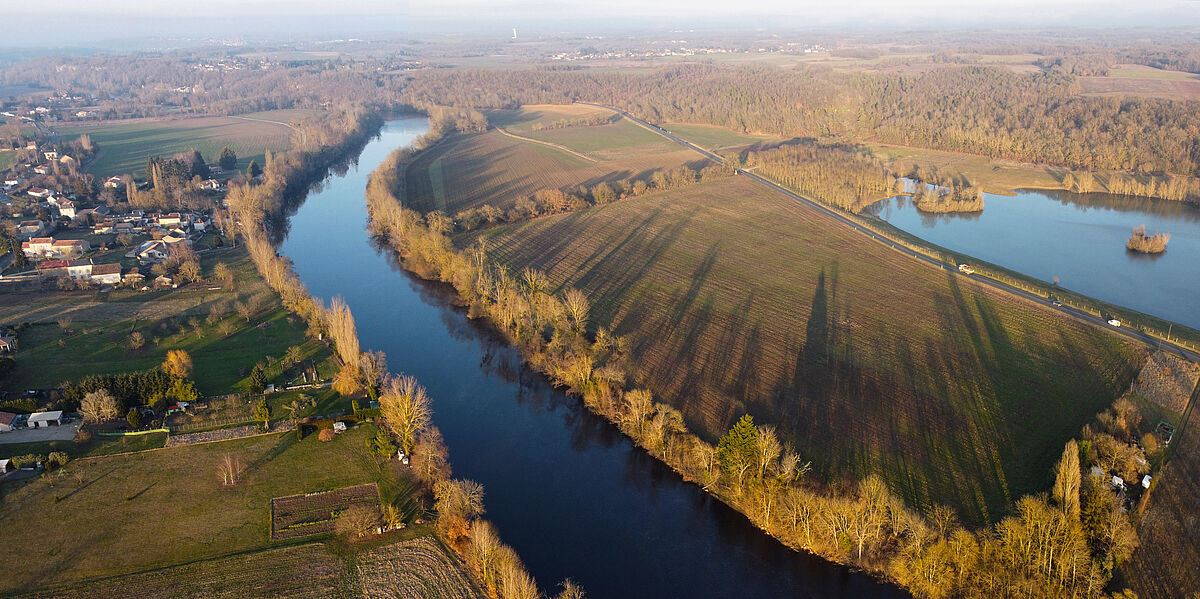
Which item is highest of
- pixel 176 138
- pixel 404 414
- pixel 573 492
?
pixel 176 138

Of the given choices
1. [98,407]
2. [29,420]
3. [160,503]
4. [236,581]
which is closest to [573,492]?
[236,581]

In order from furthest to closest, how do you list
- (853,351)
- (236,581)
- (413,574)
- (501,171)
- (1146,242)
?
1. (501,171)
2. (1146,242)
3. (853,351)
4. (413,574)
5. (236,581)

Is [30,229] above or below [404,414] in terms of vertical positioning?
above

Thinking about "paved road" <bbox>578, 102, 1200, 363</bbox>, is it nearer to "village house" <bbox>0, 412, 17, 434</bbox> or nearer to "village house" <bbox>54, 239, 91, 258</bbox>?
"village house" <bbox>0, 412, 17, 434</bbox>

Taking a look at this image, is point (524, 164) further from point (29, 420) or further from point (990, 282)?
point (29, 420)

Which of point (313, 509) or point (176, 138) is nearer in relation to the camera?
point (313, 509)

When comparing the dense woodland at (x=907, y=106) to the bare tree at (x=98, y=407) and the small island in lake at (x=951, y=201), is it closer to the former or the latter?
the small island in lake at (x=951, y=201)

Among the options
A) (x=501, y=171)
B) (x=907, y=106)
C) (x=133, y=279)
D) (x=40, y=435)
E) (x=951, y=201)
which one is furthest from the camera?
(x=907, y=106)

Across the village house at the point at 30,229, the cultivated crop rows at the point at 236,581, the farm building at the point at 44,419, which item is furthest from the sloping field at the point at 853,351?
the village house at the point at 30,229
